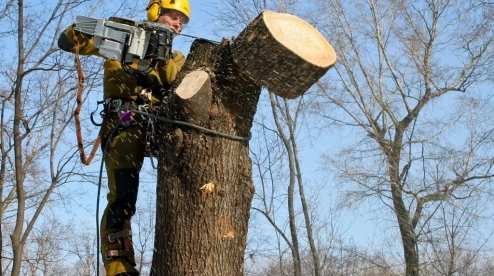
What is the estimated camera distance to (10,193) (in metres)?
10.9

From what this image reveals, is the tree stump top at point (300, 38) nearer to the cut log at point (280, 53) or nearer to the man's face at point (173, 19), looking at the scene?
the cut log at point (280, 53)

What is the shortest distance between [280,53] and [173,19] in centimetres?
113

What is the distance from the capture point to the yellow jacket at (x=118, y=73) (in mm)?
3258

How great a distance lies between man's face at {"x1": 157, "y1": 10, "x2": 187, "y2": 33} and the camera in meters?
3.50

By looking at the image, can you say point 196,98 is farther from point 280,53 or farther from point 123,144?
point 123,144

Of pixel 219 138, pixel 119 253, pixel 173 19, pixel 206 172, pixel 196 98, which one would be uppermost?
pixel 173 19

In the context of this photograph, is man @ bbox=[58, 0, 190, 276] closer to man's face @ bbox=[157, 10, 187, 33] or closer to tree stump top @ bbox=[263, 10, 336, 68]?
man's face @ bbox=[157, 10, 187, 33]

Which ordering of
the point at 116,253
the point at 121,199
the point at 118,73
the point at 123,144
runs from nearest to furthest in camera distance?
the point at 116,253
the point at 121,199
the point at 123,144
the point at 118,73

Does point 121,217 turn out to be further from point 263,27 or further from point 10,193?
point 10,193

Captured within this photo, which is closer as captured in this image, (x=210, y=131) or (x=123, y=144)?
(x=210, y=131)

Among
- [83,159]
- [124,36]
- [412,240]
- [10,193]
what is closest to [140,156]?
[83,159]

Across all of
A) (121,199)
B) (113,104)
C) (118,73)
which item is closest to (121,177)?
(121,199)

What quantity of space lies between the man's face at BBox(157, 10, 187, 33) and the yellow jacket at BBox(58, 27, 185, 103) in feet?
0.81

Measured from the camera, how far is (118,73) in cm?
336
